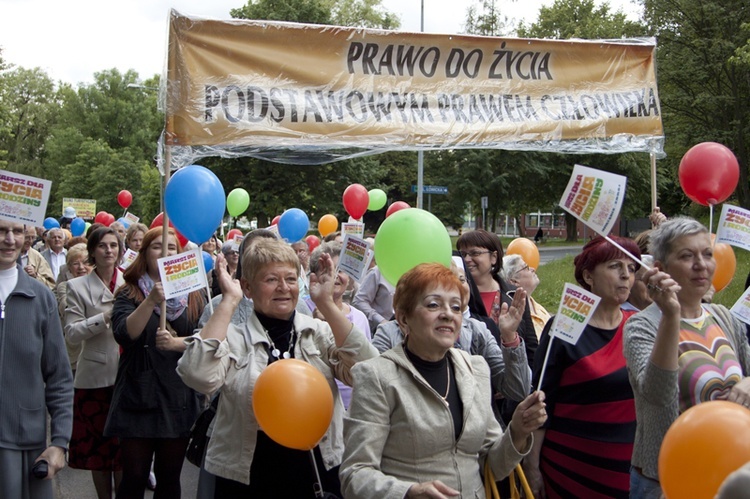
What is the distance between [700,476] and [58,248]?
10.2m

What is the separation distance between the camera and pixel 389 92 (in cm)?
515

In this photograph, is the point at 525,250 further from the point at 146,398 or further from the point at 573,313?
the point at 146,398

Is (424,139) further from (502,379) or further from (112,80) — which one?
(112,80)

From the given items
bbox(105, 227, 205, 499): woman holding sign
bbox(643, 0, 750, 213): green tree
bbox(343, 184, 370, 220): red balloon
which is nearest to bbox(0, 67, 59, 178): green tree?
bbox(643, 0, 750, 213): green tree

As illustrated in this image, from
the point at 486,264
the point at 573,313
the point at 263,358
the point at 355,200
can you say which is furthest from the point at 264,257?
the point at 355,200

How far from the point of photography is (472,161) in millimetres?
31844

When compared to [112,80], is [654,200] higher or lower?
lower

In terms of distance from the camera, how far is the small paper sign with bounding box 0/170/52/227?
356 cm

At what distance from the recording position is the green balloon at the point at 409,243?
3.75 m

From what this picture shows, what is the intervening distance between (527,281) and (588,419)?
183cm

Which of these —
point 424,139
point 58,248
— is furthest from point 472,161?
point 424,139

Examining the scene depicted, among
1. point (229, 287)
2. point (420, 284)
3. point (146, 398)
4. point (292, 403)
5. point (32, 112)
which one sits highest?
point (32, 112)

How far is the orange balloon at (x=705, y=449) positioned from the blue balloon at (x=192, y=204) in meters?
3.32

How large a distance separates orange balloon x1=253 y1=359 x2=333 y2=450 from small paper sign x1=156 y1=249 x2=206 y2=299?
1.27 m
